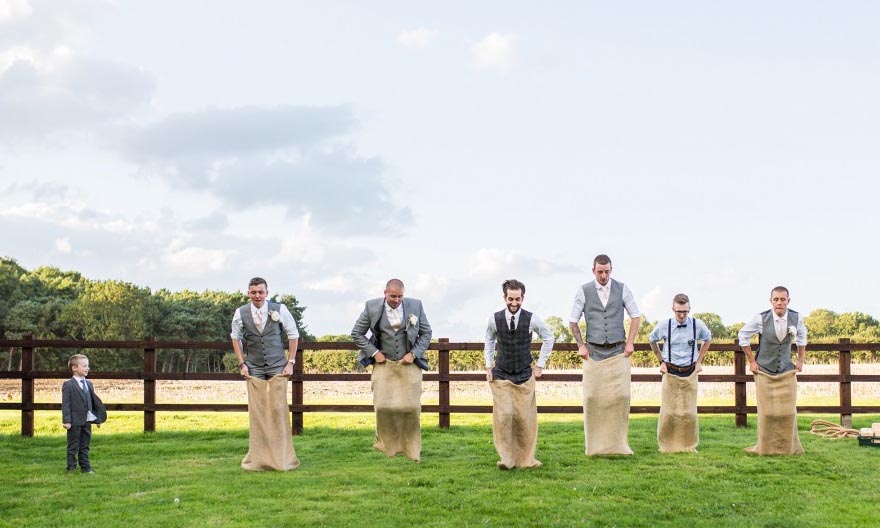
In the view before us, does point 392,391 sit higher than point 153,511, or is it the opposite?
point 392,391

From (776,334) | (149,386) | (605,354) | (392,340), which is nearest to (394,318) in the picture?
(392,340)

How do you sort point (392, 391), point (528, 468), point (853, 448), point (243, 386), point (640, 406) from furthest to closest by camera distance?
point (243, 386), point (640, 406), point (853, 448), point (392, 391), point (528, 468)

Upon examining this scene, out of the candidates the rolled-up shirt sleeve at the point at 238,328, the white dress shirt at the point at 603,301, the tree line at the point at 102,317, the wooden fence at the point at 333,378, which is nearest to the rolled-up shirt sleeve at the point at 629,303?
the white dress shirt at the point at 603,301

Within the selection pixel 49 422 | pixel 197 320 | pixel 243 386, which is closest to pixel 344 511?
pixel 49 422

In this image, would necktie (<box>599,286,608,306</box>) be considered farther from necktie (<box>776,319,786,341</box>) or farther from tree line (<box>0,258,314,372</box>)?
tree line (<box>0,258,314,372</box>)

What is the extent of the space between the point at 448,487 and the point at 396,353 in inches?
80.1

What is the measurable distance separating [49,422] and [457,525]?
35.5 feet

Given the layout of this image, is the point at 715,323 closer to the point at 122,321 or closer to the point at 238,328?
the point at 122,321

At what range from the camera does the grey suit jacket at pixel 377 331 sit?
9508 mm

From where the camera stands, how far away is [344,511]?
7.05 meters

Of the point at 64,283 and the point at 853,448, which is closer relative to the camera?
the point at 853,448

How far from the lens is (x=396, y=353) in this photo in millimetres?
9516

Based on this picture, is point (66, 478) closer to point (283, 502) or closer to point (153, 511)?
point (153, 511)

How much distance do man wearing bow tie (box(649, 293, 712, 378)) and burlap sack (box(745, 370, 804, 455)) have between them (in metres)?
0.81
